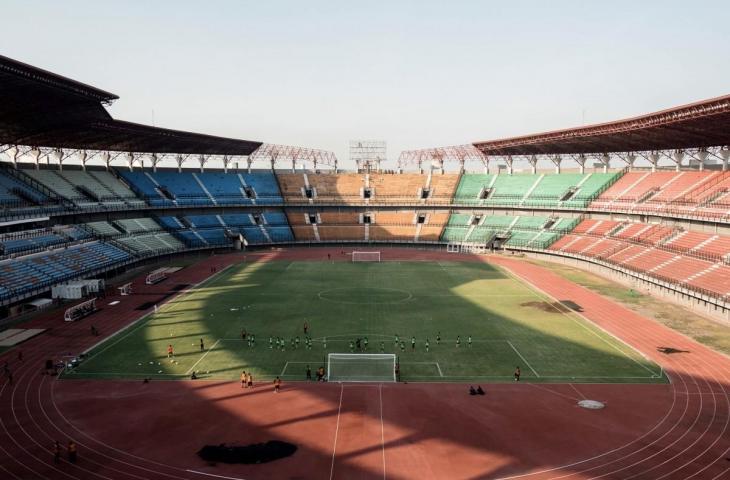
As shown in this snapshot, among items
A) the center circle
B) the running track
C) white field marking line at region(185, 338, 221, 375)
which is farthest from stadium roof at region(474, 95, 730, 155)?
white field marking line at region(185, 338, 221, 375)

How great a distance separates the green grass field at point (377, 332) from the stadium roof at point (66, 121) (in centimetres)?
2206

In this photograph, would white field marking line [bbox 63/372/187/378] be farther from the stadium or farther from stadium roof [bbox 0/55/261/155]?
stadium roof [bbox 0/55/261/155]

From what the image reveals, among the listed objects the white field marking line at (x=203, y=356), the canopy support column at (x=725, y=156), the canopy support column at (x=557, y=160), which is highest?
the canopy support column at (x=557, y=160)

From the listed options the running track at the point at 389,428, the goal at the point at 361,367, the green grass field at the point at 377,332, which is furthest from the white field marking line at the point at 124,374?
the goal at the point at 361,367

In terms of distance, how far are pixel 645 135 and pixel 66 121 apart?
239 feet

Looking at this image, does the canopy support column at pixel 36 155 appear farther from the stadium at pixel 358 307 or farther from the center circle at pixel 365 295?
the center circle at pixel 365 295

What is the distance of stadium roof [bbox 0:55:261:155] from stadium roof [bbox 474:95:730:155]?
56.5 metres

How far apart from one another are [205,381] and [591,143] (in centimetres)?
7316

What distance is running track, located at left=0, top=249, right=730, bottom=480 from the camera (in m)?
24.0

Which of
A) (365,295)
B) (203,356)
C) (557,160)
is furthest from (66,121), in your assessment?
(557,160)

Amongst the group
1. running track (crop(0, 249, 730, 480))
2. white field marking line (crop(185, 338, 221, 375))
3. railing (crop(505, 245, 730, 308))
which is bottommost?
running track (crop(0, 249, 730, 480))

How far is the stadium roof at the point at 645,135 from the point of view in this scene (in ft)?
183

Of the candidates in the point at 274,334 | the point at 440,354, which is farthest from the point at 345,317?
the point at 440,354

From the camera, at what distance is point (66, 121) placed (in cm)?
5975
